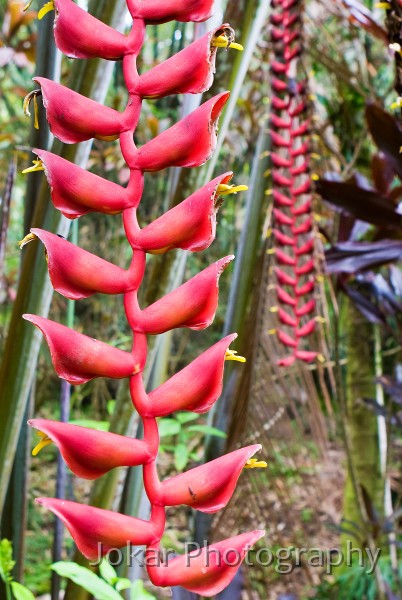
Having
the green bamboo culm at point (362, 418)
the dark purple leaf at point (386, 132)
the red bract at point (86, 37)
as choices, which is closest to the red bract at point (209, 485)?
the red bract at point (86, 37)

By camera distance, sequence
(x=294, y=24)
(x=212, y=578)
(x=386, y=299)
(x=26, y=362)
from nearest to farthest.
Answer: (x=212, y=578) → (x=26, y=362) → (x=294, y=24) → (x=386, y=299)

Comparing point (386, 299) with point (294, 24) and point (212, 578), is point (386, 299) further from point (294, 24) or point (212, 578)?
point (212, 578)

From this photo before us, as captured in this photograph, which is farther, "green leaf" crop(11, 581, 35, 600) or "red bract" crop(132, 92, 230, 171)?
"green leaf" crop(11, 581, 35, 600)

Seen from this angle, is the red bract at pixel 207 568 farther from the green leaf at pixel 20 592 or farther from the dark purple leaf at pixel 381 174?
the dark purple leaf at pixel 381 174

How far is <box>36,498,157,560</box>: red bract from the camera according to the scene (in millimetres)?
288

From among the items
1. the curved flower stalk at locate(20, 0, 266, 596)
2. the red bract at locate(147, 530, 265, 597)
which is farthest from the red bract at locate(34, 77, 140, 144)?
the red bract at locate(147, 530, 265, 597)

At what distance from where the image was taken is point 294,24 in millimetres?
996

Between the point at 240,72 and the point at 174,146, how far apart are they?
41cm

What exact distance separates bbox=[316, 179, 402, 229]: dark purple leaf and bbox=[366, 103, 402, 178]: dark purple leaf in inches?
5.2

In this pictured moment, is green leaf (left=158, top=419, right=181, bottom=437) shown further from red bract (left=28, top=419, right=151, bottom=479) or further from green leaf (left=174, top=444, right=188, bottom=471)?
red bract (left=28, top=419, right=151, bottom=479)

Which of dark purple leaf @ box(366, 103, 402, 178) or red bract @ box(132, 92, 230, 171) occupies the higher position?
dark purple leaf @ box(366, 103, 402, 178)

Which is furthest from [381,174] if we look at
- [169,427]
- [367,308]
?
[169,427]

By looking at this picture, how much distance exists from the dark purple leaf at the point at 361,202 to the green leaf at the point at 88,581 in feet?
2.65

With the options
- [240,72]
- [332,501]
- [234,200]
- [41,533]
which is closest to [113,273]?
[240,72]
